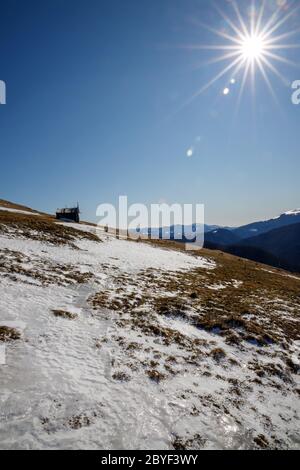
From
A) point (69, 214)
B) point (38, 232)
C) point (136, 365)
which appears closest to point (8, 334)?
point (136, 365)

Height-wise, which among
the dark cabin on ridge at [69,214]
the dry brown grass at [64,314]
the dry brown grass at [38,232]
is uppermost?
the dark cabin on ridge at [69,214]

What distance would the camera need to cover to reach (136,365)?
1077cm

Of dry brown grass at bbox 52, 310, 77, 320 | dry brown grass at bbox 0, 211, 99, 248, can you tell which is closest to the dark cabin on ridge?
dry brown grass at bbox 0, 211, 99, 248

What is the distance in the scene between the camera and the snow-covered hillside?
766cm

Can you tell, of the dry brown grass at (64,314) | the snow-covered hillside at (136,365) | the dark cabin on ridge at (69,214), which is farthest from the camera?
the dark cabin on ridge at (69,214)

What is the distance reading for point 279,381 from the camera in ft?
→ 37.3

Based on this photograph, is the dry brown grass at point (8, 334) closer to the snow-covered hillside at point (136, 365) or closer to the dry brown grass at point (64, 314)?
the snow-covered hillside at point (136, 365)

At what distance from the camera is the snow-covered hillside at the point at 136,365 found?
7.66 metres

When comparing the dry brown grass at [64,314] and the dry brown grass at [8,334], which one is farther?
the dry brown grass at [64,314]

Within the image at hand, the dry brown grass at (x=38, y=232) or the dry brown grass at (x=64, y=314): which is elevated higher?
the dry brown grass at (x=38, y=232)

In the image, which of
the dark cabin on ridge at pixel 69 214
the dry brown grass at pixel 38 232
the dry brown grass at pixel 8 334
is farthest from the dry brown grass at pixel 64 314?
the dark cabin on ridge at pixel 69 214

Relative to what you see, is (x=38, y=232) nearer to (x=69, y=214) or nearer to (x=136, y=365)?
(x=136, y=365)

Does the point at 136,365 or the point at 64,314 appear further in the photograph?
the point at 64,314

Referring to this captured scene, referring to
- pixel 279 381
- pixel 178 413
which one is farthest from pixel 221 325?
pixel 178 413
